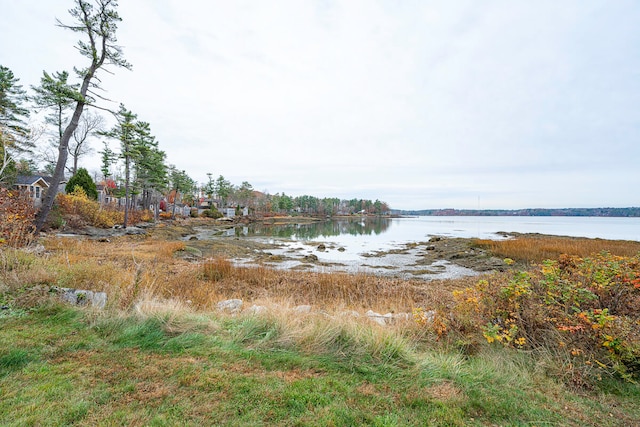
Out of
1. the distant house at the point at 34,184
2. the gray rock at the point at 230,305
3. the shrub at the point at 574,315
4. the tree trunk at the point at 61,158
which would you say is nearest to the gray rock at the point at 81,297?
the gray rock at the point at 230,305

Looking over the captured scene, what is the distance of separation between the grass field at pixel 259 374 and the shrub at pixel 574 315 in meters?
0.20

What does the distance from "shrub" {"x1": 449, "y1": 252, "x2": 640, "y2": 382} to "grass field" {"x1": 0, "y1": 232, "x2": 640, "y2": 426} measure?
0.20 m

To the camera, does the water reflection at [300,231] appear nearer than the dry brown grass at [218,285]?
No

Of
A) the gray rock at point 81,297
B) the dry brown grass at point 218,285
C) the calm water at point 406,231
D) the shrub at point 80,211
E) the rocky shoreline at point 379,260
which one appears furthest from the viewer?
the calm water at point 406,231

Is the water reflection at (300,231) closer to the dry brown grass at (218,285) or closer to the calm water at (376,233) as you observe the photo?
the calm water at (376,233)

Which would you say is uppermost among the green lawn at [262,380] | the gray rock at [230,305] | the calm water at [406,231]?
the green lawn at [262,380]

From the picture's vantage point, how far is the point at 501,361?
3.03 meters

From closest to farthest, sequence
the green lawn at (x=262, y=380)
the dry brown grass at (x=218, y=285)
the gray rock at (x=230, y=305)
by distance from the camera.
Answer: the green lawn at (x=262, y=380) < the dry brown grass at (x=218, y=285) < the gray rock at (x=230, y=305)

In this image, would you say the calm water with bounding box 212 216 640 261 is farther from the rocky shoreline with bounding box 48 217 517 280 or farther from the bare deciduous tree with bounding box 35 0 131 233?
the bare deciduous tree with bounding box 35 0 131 233

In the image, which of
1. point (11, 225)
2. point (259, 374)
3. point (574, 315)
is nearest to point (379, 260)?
point (574, 315)

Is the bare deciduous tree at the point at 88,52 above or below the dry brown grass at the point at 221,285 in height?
above

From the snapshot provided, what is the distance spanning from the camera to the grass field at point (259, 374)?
6.92 ft


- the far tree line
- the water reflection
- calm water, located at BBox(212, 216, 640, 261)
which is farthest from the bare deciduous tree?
the water reflection

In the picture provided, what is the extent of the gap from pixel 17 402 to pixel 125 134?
1054 inches
